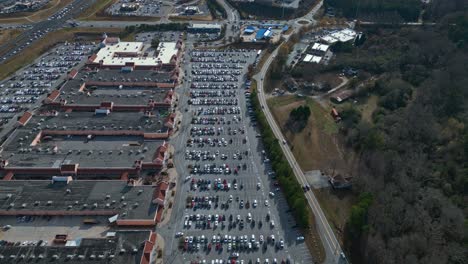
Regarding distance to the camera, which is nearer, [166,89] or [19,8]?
[166,89]

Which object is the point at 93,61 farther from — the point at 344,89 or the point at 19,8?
the point at 344,89

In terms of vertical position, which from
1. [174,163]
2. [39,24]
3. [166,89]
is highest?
[39,24]

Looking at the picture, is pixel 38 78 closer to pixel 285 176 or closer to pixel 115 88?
pixel 115 88

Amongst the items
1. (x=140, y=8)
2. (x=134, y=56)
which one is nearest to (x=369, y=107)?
(x=134, y=56)

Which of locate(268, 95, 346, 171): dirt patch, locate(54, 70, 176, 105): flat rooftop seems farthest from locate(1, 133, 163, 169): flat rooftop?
locate(268, 95, 346, 171): dirt patch

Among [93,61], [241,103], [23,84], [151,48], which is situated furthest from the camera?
[151,48]

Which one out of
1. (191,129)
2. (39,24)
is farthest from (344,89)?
(39,24)
